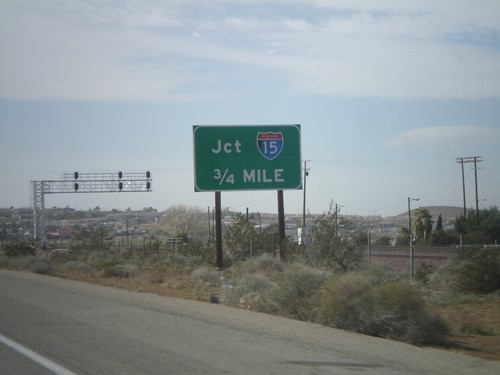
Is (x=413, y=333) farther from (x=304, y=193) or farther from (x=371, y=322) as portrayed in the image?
(x=304, y=193)

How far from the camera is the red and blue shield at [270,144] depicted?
25.3 meters

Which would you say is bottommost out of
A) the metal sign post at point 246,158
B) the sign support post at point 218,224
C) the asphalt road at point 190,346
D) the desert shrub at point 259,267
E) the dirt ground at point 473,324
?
the dirt ground at point 473,324

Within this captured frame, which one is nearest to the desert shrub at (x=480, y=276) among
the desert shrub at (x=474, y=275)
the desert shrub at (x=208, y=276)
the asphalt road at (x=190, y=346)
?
the desert shrub at (x=474, y=275)

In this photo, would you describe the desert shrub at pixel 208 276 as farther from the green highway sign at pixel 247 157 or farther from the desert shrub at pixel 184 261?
the desert shrub at pixel 184 261

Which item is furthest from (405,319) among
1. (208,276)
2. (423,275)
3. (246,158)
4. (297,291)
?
(208,276)

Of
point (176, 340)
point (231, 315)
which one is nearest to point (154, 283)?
point (231, 315)

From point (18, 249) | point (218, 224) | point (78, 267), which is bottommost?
point (78, 267)

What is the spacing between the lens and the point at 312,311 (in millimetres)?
14672

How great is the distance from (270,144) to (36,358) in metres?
16.2

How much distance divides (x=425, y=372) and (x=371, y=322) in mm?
A: 3479

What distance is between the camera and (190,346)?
11.3 metres

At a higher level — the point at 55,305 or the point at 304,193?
the point at 304,193

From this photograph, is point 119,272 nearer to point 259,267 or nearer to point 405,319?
point 259,267

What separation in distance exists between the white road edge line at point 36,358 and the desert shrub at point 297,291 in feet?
20.8
